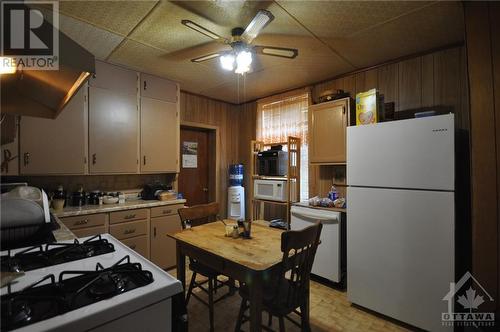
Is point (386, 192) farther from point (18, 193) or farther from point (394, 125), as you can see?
point (18, 193)

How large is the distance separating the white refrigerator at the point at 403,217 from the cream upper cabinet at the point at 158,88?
7.59 feet

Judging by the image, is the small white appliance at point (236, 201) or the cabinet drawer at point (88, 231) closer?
the cabinet drawer at point (88, 231)

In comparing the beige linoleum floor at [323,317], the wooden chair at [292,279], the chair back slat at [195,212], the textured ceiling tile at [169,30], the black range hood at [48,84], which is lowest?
the beige linoleum floor at [323,317]

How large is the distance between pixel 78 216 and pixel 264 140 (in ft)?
8.67

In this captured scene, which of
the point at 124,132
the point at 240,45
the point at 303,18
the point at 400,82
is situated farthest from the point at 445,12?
the point at 124,132

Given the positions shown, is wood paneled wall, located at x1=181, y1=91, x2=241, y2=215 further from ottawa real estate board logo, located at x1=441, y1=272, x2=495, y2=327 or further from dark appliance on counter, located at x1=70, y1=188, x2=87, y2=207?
ottawa real estate board logo, located at x1=441, y1=272, x2=495, y2=327

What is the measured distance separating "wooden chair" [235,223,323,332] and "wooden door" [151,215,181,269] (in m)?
1.63

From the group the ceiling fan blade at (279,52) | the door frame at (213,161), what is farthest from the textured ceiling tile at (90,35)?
the door frame at (213,161)

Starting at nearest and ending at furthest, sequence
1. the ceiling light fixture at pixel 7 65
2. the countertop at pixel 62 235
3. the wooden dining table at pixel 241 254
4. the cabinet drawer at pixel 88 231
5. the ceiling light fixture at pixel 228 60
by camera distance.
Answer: the ceiling light fixture at pixel 7 65 < the countertop at pixel 62 235 < the wooden dining table at pixel 241 254 < the ceiling light fixture at pixel 228 60 < the cabinet drawer at pixel 88 231

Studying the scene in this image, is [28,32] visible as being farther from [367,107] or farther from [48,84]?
[367,107]

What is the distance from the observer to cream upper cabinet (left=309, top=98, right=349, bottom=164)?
2682mm

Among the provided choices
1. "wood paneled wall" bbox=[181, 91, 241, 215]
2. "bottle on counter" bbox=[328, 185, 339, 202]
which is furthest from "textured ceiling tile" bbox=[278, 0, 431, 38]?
"wood paneled wall" bbox=[181, 91, 241, 215]

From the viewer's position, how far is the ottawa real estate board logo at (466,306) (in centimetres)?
162

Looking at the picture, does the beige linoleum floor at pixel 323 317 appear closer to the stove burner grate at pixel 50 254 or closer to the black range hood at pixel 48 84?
the stove burner grate at pixel 50 254
